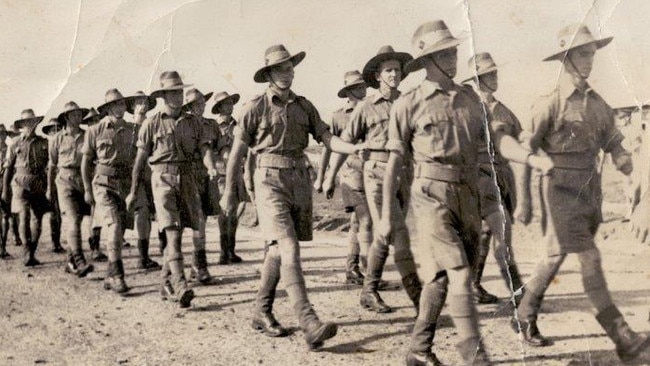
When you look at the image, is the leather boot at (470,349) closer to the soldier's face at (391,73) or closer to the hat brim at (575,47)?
the hat brim at (575,47)

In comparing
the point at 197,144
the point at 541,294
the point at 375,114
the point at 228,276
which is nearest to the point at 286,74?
the point at 375,114

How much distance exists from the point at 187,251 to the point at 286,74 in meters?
5.79

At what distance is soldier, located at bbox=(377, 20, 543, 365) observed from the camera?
4.22 m

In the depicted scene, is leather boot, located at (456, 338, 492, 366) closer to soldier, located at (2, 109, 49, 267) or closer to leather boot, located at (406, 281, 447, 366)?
leather boot, located at (406, 281, 447, 366)

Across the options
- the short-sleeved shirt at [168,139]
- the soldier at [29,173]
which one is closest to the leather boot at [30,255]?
the soldier at [29,173]

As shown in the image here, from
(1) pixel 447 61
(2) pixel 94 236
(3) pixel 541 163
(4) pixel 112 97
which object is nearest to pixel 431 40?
(1) pixel 447 61

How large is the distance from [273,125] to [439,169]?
163cm

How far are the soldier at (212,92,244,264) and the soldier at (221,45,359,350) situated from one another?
9.48ft

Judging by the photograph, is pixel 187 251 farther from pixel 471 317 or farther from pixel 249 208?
pixel 471 317

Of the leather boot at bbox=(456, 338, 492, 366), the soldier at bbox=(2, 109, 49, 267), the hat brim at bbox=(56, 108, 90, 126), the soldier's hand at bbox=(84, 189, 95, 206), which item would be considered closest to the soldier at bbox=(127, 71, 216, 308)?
the soldier's hand at bbox=(84, 189, 95, 206)

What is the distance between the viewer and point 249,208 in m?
16.6

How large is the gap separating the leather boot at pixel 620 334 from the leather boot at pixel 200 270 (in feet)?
15.1

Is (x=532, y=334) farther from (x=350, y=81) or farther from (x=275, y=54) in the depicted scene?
(x=350, y=81)

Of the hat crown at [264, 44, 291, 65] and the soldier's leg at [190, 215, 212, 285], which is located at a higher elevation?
the hat crown at [264, 44, 291, 65]
